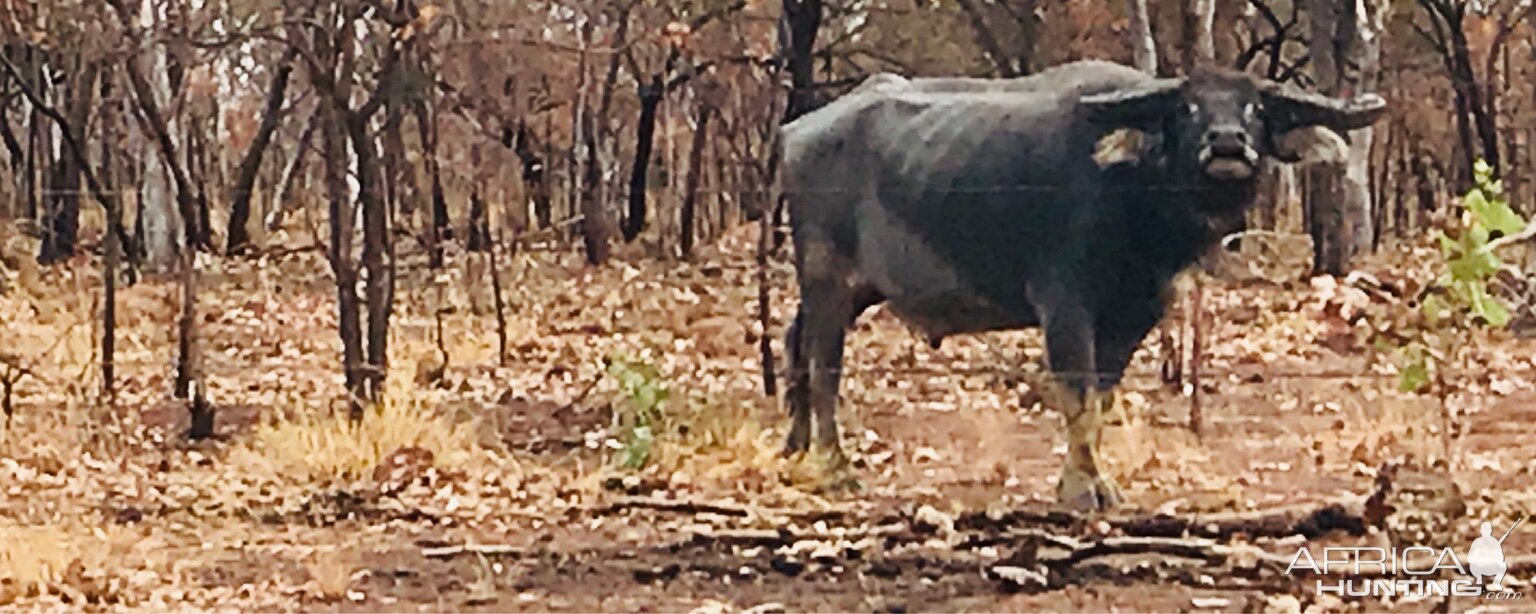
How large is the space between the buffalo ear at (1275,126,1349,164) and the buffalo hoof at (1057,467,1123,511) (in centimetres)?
129

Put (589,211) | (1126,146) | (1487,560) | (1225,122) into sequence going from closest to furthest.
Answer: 1. (1487,560)
2. (1225,122)
3. (1126,146)
4. (589,211)

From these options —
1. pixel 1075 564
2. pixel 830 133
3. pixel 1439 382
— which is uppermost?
pixel 830 133

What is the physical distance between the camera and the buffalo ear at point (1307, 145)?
7922mm

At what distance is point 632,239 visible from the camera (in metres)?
22.7

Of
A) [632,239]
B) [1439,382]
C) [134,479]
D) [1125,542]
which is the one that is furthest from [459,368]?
[632,239]

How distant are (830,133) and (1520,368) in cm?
456

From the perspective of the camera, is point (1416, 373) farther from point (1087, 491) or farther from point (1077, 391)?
point (1077, 391)

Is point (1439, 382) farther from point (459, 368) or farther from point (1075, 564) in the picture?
point (459, 368)

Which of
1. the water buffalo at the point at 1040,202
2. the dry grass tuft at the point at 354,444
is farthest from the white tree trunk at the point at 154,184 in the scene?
the water buffalo at the point at 1040,202

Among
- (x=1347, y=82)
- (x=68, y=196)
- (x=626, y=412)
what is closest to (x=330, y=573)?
(x=626, y=412)

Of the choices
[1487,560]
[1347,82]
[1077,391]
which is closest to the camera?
[1487,560]

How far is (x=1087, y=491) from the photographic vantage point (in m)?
8.16

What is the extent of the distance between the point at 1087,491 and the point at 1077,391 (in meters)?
0.44

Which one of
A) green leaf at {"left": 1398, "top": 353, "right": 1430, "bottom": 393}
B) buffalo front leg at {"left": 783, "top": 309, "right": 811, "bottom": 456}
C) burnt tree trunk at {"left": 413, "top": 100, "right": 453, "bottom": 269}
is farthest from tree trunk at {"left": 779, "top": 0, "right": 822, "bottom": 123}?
green leaf at {"left": 1398, "top": 353, "right": 1430, "bottom": 393}
